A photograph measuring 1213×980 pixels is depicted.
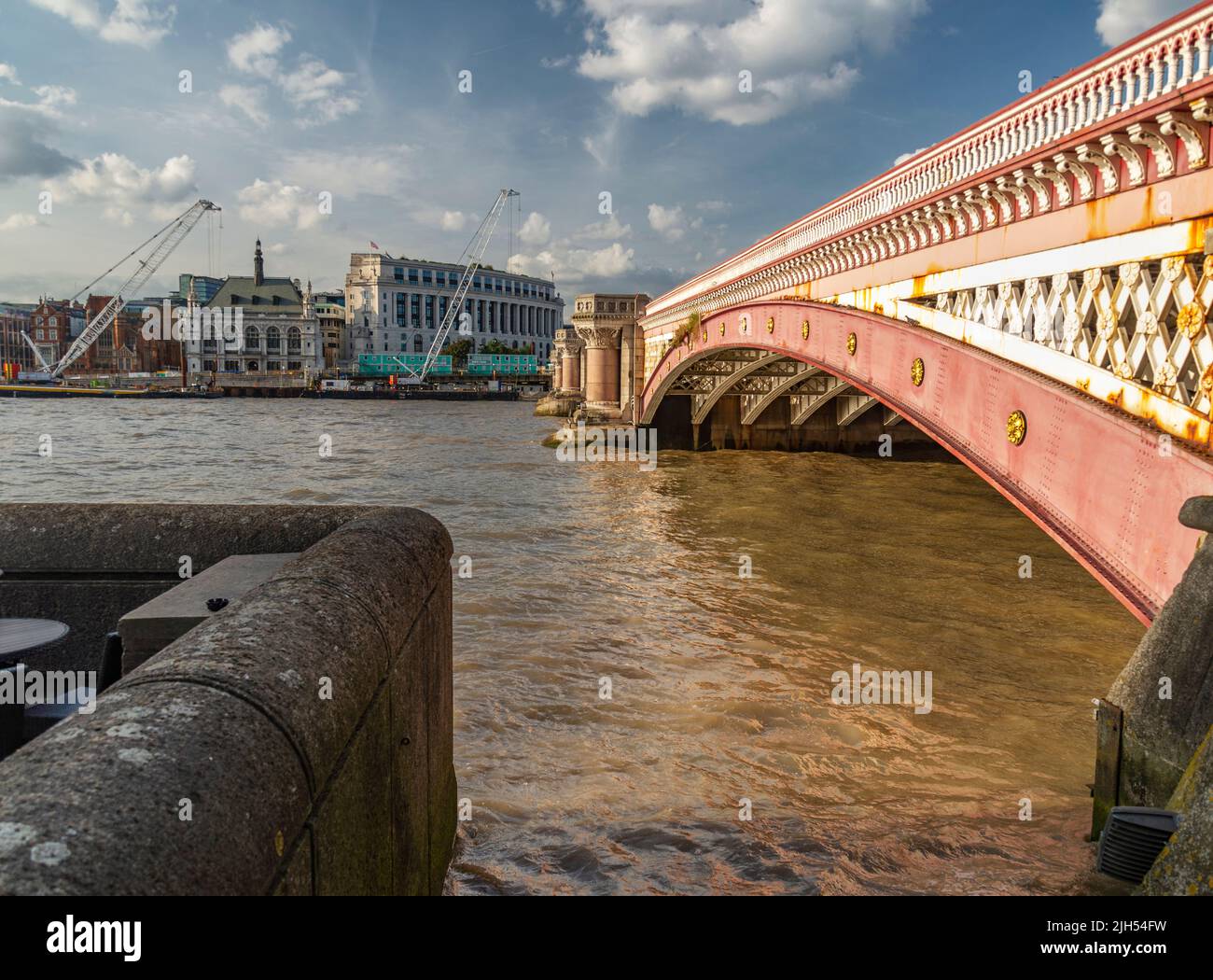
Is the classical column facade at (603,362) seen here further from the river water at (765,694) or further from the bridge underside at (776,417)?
the river water at (765,694)

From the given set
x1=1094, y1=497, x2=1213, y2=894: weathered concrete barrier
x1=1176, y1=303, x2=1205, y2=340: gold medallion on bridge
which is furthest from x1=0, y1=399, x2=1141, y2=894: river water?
x1=1176, y1=303, x2=1205, y2=340: gold medallion on bridge

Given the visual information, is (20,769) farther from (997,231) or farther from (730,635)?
(997,231)

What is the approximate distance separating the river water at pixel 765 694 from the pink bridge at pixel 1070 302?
189 cm

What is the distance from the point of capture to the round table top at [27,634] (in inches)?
145

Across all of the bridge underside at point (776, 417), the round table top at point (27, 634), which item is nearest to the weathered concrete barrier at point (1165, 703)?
the round table top at point (27, 634)

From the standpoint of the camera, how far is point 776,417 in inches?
1411

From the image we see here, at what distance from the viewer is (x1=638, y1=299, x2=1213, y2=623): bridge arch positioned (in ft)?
20.3

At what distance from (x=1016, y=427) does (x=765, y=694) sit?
3523mm

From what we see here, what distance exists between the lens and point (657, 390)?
34.2 meters

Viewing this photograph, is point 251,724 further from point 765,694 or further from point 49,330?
point 49,330

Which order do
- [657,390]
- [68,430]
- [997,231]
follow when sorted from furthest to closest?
[68,430]
[657,390]
[997,231]

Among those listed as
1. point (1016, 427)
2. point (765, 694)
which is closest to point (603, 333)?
point (1016, 427)
